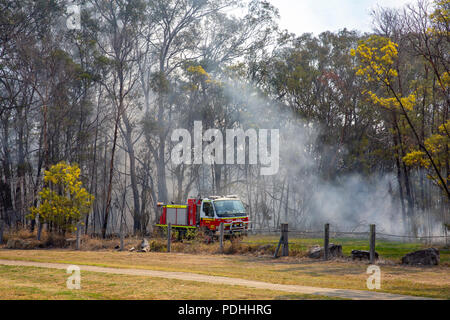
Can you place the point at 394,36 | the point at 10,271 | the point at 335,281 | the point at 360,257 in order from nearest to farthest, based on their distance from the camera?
the point at 335,281 → the point at 10,271 → the point at 360,257 → the point at 394,36

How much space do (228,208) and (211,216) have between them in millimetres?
987

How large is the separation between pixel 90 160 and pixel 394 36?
1212 inches

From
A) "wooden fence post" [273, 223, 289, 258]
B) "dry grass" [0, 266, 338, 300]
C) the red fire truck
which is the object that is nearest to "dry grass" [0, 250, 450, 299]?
"wooden fence post" [273, 223, 289, 258]

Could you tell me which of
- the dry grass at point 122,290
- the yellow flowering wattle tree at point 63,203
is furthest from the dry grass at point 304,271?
the yellow flowering wattle tree at point 63,203

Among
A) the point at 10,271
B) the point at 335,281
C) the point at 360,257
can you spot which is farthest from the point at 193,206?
the point at 335,281

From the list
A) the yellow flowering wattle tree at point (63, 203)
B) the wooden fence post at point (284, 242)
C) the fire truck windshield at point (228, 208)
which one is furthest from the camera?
the yellow flowering wattle tree at point (63, 203)

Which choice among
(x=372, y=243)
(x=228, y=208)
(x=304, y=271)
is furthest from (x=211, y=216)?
(x=304, y=271)

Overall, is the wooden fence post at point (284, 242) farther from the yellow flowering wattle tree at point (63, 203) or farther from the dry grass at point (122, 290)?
the yellow flowering wattle tree at point (63, 203)

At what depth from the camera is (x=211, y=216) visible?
2656 cm

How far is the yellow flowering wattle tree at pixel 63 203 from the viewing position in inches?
1123

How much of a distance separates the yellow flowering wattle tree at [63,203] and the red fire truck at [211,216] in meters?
4.85

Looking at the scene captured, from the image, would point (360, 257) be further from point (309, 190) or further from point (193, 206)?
point (309, 190)

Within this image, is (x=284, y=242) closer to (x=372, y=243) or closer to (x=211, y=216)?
(x=372, y=243)
